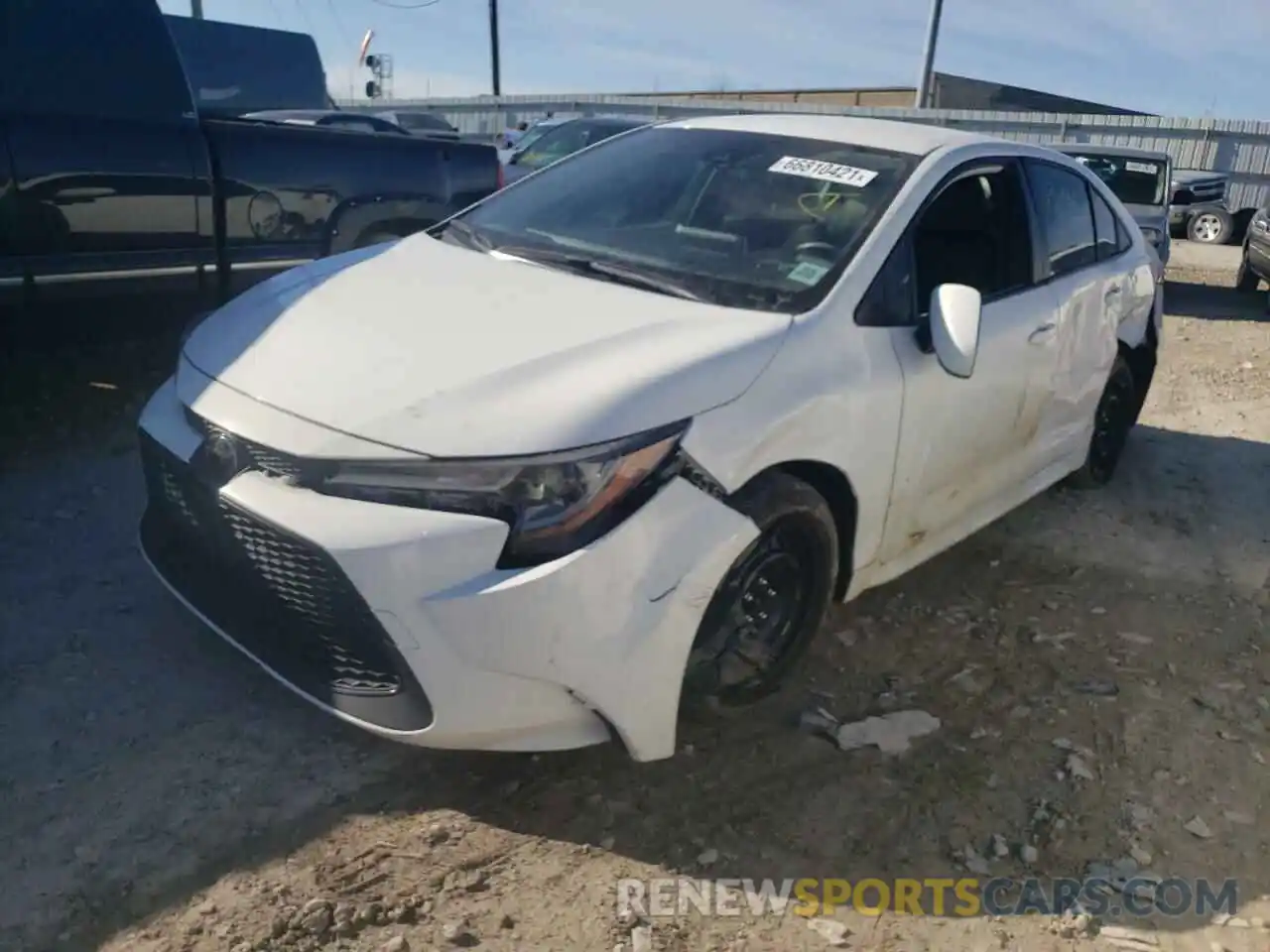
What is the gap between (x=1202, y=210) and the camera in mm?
19078

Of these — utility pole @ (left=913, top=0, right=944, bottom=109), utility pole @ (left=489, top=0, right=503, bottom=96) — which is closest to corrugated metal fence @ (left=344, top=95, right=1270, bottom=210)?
utility pole @ (left=913, top=0, right=944, bottom=109)

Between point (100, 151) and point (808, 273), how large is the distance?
2.97m

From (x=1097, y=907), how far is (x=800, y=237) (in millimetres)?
2005

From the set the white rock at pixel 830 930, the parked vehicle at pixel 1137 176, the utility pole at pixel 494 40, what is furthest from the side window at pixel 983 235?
the utility pole at pixel 494 40

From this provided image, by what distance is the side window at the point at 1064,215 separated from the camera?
422cm

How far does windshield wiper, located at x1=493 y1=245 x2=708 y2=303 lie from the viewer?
3135 mm

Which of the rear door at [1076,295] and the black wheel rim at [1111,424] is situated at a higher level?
the rear door at [1076,295]

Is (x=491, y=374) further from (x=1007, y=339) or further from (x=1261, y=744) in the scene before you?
(x=1261, y=744)

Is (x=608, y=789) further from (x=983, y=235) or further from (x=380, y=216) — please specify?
(x=380, y=216)

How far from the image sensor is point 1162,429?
6.70m

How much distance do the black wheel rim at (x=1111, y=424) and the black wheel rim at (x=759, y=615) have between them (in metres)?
2.62

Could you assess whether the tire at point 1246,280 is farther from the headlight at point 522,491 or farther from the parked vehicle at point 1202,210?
the headlight at point 522,491

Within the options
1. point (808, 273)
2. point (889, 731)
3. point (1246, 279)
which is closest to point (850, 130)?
point (808, 273)

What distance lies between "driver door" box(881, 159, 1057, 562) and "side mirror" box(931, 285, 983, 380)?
9 cm
